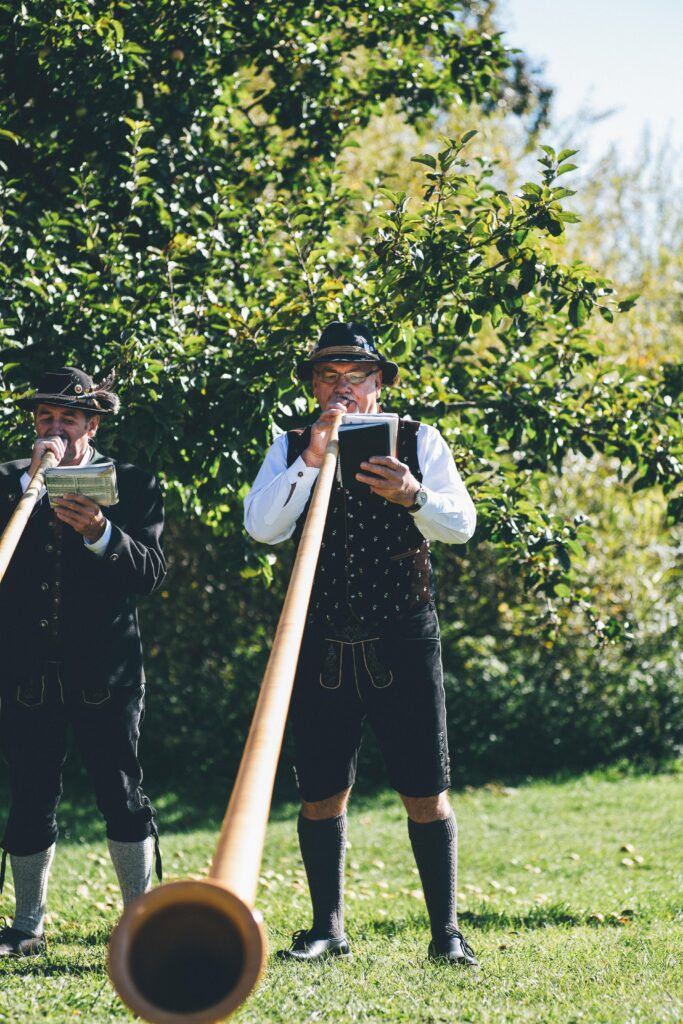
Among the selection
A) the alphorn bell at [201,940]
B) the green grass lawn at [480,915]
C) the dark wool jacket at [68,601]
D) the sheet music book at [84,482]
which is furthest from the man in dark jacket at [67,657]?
the alphorn bell at [201,940]

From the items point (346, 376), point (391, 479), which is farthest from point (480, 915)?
point (346, 376)

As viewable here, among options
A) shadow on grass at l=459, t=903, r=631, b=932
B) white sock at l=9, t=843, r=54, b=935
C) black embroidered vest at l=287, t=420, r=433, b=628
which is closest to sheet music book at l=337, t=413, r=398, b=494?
black embroidered vest at l=287, t=420, r=433, b=628

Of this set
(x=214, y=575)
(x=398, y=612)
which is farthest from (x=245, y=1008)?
(x=214, y=575)

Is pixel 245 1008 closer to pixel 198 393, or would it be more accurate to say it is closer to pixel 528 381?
pixel 198 393

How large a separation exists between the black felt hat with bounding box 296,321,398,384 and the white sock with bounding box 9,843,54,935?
7.45 feet

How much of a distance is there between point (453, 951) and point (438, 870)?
0.96 ft

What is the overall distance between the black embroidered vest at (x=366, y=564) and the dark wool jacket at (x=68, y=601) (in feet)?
2.33

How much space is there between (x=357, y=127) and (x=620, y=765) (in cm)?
647

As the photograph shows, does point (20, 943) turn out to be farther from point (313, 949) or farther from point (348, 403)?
point (348, 403)

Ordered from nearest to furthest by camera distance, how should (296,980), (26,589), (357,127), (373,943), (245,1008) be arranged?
(245,1008), (296,980), (26,589), (373,943), (357,127)

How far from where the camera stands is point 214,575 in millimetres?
9891

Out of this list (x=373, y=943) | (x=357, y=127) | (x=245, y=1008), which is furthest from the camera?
(x=357, y=127)

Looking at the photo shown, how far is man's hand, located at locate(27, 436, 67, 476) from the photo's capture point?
4004mm

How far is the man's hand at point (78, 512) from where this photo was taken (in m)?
3.83
